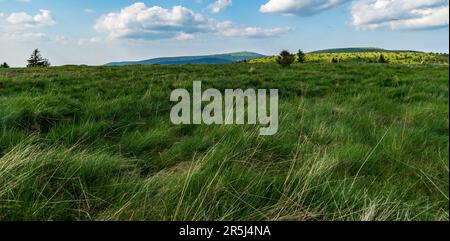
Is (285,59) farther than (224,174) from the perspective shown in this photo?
Yes

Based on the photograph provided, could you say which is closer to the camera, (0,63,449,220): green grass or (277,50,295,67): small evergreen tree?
(0,63,449,220): green grass

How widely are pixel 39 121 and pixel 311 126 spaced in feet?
11.1

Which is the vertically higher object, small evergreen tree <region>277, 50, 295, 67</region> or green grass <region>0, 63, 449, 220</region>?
small evergreen tree <region>277, 50, 295, 67</region>

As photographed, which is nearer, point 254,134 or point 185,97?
point 254,134

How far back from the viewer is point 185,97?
Result: 7.30 m

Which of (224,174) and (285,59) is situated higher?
(285,59)

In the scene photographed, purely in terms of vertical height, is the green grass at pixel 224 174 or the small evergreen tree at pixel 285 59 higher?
the small evergreen tree at pixel 285 59

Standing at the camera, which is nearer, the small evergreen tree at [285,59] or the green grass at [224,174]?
the green grass at [224,174]

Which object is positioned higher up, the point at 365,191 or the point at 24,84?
the point at 24,84
